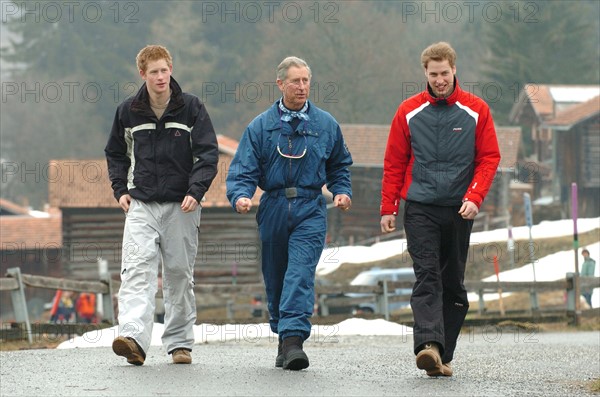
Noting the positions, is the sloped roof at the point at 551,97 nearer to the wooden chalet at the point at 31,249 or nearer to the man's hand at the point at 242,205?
the wooden chalet at the point at 31,249

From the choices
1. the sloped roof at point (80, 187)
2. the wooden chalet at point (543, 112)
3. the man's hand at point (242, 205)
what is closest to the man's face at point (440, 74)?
the man's hand at point (242, 205)

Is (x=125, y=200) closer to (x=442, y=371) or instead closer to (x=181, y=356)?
(x=181, y=356)

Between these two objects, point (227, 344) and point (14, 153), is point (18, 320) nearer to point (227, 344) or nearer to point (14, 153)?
point (227, 344)

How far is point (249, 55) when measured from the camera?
81688mm

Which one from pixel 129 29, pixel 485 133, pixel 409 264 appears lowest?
pixel 409 264

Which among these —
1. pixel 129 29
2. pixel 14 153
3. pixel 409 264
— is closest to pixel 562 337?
pixel 409 264

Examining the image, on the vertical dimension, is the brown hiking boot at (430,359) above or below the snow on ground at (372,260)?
above

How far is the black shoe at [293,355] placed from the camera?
334 inches

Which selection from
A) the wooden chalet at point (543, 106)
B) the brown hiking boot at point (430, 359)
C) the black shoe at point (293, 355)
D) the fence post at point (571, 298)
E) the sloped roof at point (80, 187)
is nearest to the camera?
the brown hiking boot at point (430, 359)

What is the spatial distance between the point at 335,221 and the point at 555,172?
9.50 metres

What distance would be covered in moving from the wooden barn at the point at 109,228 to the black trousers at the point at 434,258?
33246mm

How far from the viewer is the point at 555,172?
60.9 m

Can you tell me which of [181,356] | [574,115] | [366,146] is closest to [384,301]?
[181,356]

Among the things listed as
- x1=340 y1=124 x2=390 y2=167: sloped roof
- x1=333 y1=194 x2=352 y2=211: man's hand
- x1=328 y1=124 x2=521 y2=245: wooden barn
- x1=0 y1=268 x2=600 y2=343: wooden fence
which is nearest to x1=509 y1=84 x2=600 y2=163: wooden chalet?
x1=328 y1=124 x2=521 y2=245: wooden barn
